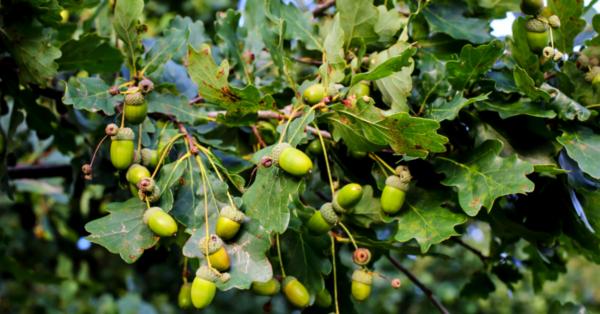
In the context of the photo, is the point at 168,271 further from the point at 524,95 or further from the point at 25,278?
the point at 524,95

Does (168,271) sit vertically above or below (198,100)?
below

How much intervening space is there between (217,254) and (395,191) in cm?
44

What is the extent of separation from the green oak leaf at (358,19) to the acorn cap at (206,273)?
702 millimetres

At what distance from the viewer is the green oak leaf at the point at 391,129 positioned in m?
0.86

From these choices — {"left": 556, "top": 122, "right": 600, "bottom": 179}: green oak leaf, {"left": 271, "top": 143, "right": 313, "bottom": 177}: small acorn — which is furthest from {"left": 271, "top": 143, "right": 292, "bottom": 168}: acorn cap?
{"left": 556, "top": 122, "right": 600, "bottom": 179}: green oak leaf

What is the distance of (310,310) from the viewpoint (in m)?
1.26

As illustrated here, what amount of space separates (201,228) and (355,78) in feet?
1.58

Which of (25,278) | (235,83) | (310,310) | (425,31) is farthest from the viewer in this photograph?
(25,278)

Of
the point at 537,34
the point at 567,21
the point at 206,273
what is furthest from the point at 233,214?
the point at 567,21

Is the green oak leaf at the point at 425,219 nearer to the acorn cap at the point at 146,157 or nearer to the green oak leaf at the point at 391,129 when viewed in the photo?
the green oak leaf at the point at 391,129

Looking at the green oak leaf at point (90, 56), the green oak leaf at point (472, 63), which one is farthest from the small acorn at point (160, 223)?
the green oak leaf at point (472, 63)

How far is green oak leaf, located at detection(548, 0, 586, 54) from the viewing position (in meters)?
1.10

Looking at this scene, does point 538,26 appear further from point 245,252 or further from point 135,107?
point 135,107

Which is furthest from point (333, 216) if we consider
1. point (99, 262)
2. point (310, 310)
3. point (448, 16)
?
point (99, 262)
